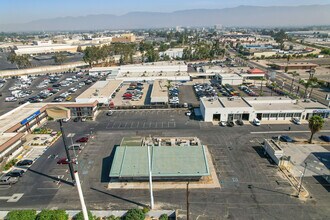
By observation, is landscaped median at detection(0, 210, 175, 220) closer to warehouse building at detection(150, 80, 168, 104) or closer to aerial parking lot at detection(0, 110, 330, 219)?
aerial parking lot at detection(0, 110, 330, 219)

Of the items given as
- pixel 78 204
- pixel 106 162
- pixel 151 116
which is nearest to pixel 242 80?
pixel 151 116

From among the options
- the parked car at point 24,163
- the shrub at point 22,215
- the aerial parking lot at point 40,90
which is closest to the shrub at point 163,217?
the shrub at point 22,215

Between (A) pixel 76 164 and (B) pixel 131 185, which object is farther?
(A) pixel 76 164

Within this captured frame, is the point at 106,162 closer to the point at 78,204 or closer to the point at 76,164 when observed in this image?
the point at 76,164

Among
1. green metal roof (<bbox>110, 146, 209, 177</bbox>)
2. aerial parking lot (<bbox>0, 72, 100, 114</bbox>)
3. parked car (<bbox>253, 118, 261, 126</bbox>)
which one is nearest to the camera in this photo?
green metal roof (<bbox>110, 146, 209, 177</bbox>)

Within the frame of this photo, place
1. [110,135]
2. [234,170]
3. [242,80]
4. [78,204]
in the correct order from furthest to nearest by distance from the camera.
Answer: [242,80] → [110,135] → [234,170] → [78,204]

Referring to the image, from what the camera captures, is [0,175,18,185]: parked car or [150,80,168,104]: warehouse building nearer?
[0,175,18,185]: parked car

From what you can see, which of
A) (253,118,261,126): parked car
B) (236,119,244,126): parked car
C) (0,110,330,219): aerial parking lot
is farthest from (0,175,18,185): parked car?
(253,118,261,126): parked car

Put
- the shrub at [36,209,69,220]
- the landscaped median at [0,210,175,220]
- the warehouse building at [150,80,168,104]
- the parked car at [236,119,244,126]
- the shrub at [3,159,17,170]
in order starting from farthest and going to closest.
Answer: the warehouse building at [150,80,168,104] < the parked car at [236,119,244,126] < the shrub at [3,159,17,170] < the landscaped median at [0,210,175,220] < the shrub at [36,209,69,220]
